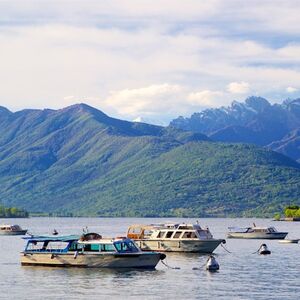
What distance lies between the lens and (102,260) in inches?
4483

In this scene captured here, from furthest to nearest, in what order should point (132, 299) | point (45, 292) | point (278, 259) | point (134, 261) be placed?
point (278, 259) < point (134, 261) < point (45, 292) < point (132, 299)

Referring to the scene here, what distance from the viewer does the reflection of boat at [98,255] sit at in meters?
113

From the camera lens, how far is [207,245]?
5925 inches

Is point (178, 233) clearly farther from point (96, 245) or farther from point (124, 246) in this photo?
point (124, 246)

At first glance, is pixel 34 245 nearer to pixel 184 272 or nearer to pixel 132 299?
pixel 184 272

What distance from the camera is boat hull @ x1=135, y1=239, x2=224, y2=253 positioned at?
490 feet

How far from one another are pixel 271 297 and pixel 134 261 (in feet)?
86.7

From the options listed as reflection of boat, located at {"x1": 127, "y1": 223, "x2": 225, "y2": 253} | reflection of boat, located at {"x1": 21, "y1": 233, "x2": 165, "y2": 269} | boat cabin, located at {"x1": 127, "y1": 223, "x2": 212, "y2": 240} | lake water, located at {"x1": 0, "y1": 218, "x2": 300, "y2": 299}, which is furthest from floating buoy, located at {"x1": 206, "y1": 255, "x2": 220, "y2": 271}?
boat cabin, located at {"x1": 127, "y1": 223, "x2": 212, "y2": 240}

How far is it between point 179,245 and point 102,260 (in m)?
37.9

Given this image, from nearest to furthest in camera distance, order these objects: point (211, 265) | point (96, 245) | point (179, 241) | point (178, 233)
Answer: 1. point (96, 245)
2. point (211, 265)
3. point (179, 241)
4. point (178, 233)

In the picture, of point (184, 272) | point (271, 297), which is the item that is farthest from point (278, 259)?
point (271, 297)

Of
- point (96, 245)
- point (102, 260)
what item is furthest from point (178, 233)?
point (102, 260)

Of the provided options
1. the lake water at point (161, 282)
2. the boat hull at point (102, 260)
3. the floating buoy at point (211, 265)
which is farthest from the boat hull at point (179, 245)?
the boat hull at point (102, 260)

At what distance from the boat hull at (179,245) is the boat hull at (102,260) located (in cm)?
3331
